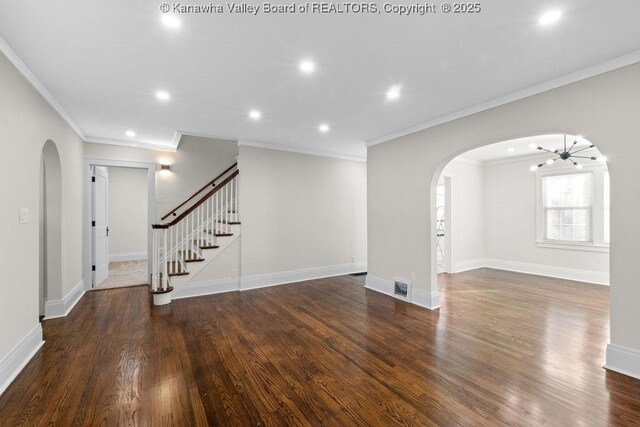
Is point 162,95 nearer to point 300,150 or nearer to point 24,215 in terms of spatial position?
point 24,215

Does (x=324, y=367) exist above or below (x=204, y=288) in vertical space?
below

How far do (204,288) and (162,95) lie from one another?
9.94 feet

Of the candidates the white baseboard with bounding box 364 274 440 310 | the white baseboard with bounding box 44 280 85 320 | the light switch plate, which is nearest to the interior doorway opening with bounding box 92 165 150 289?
the white baseboard with bounding box 44 280 85 320

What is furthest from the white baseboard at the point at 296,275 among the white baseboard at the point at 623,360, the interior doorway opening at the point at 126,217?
the white baseboard at the point at 623,360

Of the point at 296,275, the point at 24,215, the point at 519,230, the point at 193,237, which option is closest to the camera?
the point at 24,215

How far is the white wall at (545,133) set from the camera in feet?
7.57

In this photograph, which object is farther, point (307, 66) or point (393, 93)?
point (393, 93)

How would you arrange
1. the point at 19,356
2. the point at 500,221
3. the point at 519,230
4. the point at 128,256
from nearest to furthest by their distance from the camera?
the point at 19,356, the point at 519,230, the point at 500,221, the point at 128,256

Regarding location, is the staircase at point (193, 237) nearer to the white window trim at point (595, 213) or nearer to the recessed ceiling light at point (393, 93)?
the recessed ceiling light at point (393, 93)

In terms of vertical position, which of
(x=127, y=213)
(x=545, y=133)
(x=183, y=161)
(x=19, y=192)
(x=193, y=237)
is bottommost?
(x=193, y=237)

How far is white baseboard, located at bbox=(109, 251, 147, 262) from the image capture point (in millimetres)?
7829

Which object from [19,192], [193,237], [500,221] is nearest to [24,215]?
[19,192]

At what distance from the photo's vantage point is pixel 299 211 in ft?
18.2

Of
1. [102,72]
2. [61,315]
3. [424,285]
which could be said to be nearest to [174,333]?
[61,315]
